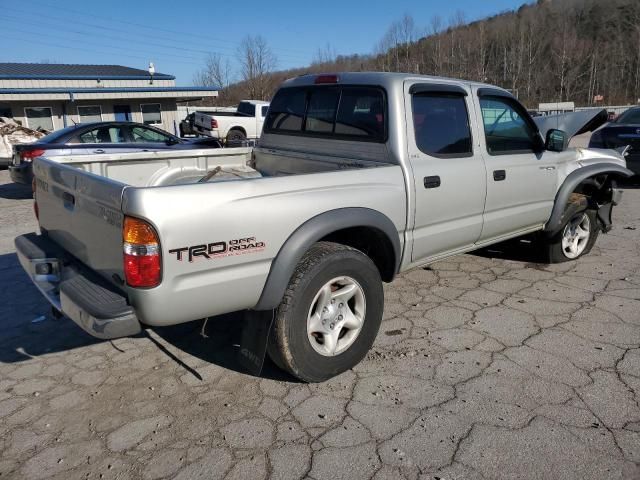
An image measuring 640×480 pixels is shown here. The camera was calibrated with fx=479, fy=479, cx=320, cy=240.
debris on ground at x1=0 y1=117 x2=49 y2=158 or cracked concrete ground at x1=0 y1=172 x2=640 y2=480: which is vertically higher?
debris on ground at x1=0 y1=117 x2=49 y2=158

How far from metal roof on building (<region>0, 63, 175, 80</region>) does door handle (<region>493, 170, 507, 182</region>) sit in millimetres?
23326

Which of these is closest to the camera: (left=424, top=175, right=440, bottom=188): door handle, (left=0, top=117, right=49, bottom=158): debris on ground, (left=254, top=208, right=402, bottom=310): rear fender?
(left=254, top=208, right=402, bottom=310): rear fender

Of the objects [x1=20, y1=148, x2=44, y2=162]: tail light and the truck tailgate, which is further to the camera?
[x1=20, y1=148, x2=44, y2=162]: tail light

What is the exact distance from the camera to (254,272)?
8.28 ft

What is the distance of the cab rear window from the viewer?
139 inches

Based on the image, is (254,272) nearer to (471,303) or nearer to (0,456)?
(0,456)

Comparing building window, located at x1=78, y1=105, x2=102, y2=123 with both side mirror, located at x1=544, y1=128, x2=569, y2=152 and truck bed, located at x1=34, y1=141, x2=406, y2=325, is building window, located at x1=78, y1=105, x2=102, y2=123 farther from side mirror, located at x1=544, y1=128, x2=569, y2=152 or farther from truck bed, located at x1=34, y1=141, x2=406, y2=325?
side mirror, located at x1=544, y1=128, x2=569, y2=152

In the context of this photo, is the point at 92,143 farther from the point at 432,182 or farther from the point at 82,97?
the point at 82,97

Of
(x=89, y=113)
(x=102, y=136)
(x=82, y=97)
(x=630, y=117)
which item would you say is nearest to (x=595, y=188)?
(x=630, y=117)

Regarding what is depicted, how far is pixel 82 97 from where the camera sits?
2191cm

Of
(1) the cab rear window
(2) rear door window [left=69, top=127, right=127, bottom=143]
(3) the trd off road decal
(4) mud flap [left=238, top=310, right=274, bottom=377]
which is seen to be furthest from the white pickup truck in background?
(3) the trd off road decal

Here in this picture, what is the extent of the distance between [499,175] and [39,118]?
77.0 ft

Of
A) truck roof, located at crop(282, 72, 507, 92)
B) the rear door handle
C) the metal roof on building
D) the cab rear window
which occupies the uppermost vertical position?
the metal roof on building

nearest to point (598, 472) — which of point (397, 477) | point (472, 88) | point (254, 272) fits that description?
point (397, 477)
